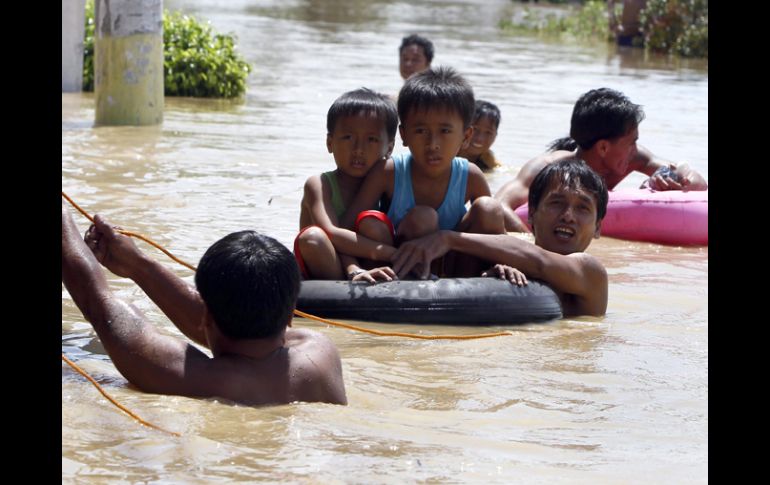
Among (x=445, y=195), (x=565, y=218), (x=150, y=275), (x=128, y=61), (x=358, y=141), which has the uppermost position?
(x=128, y=61)

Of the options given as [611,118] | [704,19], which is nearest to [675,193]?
[611,118]

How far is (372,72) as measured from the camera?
18656 millimetres

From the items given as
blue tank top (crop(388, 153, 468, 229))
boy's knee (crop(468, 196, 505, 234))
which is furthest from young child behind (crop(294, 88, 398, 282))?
boy's knee (crop(468, 196, 505, 234))

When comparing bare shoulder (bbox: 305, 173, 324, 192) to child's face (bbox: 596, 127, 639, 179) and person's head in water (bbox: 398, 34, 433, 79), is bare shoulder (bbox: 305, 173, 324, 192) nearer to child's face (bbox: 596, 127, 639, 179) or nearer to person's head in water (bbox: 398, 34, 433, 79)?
child's face (bbox: 596, 127, 639, 179)

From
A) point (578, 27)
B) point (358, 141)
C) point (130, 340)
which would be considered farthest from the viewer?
point (578, 27)

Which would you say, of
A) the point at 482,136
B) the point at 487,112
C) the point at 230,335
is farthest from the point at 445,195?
the point at 482,136

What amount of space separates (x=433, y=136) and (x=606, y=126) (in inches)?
91.1

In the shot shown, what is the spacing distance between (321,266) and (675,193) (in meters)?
3.35

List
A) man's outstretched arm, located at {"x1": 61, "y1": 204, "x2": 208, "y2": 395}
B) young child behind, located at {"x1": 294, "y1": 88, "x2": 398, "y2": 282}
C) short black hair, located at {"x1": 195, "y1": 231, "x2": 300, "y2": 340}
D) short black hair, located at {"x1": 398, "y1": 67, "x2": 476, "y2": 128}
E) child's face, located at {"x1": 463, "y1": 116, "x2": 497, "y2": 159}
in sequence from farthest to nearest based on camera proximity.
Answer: child's face, located at {"x1": 463, "y1": 116, "x2": 497, "y2": 159} < short black hair, located at {"x1": 398, "y1": 67, "x2": 476, "y2": 128} < young child behind, located at {"x1": 294, "y1": 88, "x2": 398, "y2": 282} < man's outstretched arm, located at {"x1": 61, "y1": 204, "x2": 208, "y2": 395} < short black hair, located at {"x1": 195, "y1": 231, "x2": 300, "y2": 340}

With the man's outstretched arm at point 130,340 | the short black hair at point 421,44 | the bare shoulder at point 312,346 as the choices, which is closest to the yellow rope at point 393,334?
the bare shoulder at point 312,346

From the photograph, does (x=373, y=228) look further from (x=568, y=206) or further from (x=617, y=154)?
(x=617, y=154)

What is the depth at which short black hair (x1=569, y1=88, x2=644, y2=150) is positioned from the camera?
816cm

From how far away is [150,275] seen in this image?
4.72 meters

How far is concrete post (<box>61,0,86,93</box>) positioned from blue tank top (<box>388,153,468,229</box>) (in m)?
8.37
